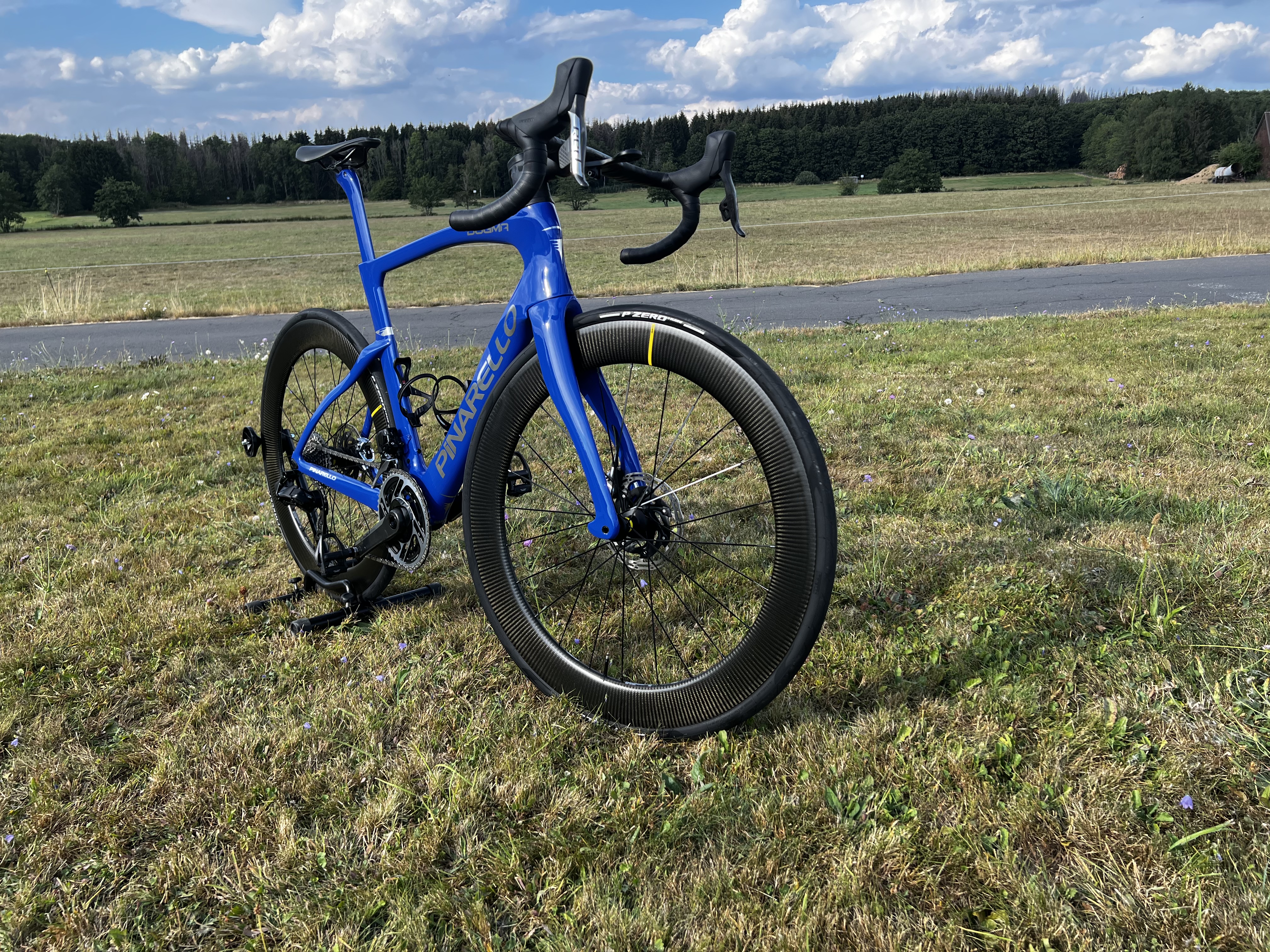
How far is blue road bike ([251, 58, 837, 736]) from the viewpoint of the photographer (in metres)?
2.16

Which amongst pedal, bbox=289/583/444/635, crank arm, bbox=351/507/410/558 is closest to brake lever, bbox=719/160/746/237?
crank arm, bbox=351/507/410/558

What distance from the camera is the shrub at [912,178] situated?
231 feet

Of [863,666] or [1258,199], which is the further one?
[1258,199]

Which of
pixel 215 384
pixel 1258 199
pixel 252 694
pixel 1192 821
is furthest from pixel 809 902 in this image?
pixel 1258 199

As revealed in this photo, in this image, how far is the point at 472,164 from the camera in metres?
72.6

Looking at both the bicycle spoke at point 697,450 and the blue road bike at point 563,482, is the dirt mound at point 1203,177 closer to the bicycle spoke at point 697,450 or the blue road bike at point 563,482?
the bicycle spoke at point 697,450

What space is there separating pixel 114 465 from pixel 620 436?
463cm

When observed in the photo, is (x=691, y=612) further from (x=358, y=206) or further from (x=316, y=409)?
(x=358, y=206)

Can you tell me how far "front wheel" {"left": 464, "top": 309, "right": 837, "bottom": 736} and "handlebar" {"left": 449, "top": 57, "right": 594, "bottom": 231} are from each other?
38cm

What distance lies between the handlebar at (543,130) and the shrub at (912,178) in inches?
2901

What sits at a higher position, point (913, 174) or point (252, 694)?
point (913, 174)

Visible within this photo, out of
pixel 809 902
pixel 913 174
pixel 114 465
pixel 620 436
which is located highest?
pixel 913 174

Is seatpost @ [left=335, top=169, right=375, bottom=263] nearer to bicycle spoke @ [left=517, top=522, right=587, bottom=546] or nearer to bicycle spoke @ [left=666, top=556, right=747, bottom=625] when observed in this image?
bicycle spoke @ [left=517, top=522, right=587, bottom=546]

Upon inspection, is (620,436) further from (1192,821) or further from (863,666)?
(1192,821)
